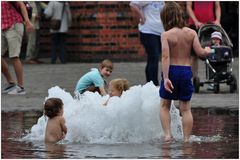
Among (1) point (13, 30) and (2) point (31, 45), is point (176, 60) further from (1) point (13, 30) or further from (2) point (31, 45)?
(2) point (31, 45)

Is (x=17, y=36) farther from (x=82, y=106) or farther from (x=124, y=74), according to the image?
(x=82, y=106)

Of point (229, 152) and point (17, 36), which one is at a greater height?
point (17, 36)

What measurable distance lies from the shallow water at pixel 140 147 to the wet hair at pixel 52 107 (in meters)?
0.37

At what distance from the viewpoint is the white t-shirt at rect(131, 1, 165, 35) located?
15.1 metres

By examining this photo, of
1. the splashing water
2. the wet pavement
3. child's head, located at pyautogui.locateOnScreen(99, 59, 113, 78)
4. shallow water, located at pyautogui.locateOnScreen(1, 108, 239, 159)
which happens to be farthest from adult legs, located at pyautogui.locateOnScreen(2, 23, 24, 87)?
the splashing water

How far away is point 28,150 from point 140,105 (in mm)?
1410

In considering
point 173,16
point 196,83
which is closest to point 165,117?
point 173,16

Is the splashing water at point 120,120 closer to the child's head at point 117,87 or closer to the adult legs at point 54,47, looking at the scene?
the child's head at point 117,87

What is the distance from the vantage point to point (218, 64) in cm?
1600

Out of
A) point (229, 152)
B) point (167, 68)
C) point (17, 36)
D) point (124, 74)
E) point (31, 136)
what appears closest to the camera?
point (229, 152)

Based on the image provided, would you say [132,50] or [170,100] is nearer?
[170,100]

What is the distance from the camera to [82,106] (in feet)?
34.2

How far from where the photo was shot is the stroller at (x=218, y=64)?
15633 mm

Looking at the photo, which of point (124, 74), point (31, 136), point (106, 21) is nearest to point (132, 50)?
point (106, 21)
